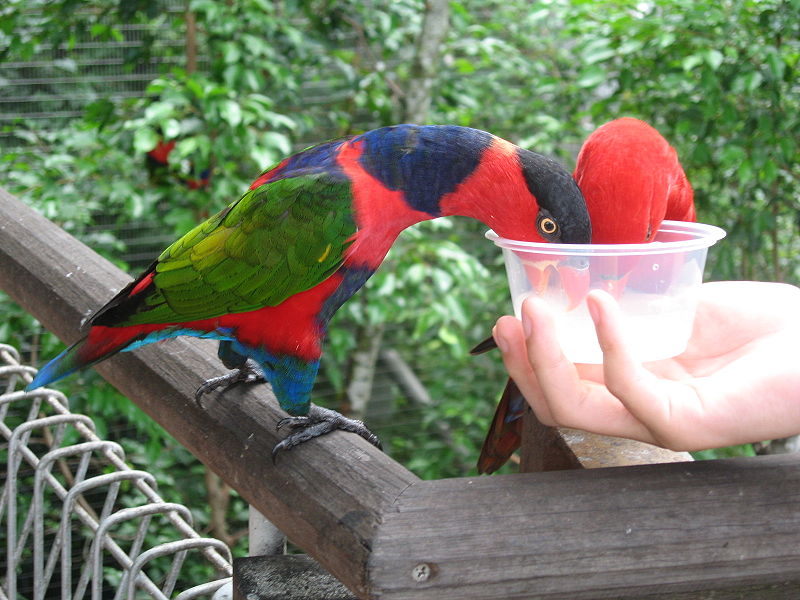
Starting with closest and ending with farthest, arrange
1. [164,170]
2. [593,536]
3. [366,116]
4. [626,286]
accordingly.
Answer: [593,536] < [626,286] < [164,170] < [366,116]

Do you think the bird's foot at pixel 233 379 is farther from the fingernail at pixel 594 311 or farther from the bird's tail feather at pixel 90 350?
the fingernail at pixel 594 311

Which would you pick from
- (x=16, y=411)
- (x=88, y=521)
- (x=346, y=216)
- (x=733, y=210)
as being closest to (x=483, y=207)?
(x=346, y=216)

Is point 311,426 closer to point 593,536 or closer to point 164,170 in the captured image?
point 593,536

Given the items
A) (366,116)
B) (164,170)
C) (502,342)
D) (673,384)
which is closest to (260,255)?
(502,342)

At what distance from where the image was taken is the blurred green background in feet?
5.49

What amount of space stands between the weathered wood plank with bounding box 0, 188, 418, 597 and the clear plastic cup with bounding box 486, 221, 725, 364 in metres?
0.20

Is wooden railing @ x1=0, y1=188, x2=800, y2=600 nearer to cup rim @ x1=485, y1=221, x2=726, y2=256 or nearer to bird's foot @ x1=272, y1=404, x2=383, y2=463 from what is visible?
bird's foot @ x1=272, y1=404, x2=383, y2=463

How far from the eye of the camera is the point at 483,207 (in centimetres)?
79

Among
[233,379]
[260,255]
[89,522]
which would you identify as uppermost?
[260,255]

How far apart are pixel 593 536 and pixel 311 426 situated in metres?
0.30

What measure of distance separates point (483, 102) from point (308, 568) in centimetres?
223

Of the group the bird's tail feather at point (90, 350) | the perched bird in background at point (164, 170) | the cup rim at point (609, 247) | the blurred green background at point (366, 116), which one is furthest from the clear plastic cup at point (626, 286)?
the perched bird in background at point (164, 170)

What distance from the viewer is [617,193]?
81cm

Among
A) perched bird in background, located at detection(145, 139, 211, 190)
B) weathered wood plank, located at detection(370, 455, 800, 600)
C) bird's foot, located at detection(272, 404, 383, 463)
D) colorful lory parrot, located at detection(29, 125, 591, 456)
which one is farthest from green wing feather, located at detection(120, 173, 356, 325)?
perched bird in background, located at detection(145, 139, 211, 190)
